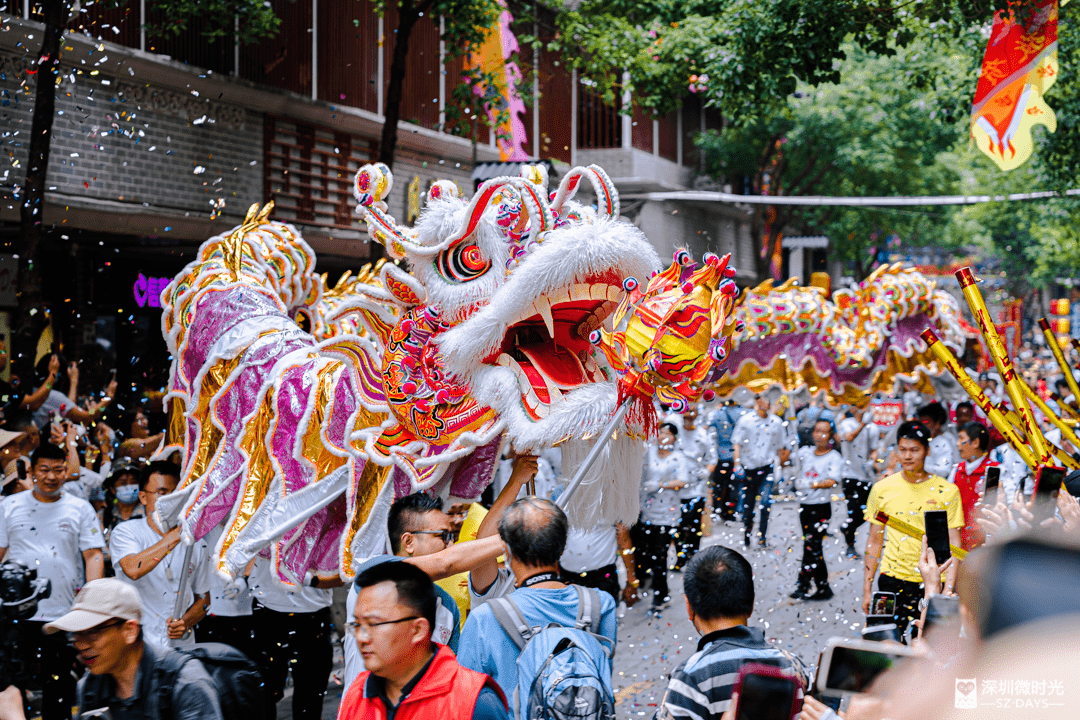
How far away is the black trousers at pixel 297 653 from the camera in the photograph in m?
4.48

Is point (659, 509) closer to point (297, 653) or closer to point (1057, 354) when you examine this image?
point (297, 653)

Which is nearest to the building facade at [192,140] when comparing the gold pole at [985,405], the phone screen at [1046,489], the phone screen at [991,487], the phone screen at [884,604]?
the gold pole at [985,405]

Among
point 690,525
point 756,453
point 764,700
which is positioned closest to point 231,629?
point 764,700

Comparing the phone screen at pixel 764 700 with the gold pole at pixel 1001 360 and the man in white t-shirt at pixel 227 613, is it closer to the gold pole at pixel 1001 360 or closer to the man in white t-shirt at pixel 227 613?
the gold pole at pixel 1001 360

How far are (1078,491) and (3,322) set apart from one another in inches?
309

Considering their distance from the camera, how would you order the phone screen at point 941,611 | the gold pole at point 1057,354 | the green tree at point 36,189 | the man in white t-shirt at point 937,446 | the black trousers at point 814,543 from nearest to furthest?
the phone screen at point 941,611, the gold pole at point 1057,354, the green tree at point 36,189, the man in white t-shirt at point 937,446, the black trousers at point 814,543

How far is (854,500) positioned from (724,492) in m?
2.08

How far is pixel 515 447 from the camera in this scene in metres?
3.59

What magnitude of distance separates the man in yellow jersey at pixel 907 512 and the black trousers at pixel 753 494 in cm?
395

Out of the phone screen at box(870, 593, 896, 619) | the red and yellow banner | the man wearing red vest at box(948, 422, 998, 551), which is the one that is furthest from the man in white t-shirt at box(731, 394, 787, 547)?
the phone screen at box(870, 593, 896, 619)

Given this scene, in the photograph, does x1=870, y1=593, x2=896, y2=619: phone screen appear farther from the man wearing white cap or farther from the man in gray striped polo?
the man wearing white cap

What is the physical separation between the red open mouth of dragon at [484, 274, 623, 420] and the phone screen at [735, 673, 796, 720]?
1.90 meters

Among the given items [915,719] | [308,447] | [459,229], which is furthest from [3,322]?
[915,719]

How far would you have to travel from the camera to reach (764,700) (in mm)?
1740
